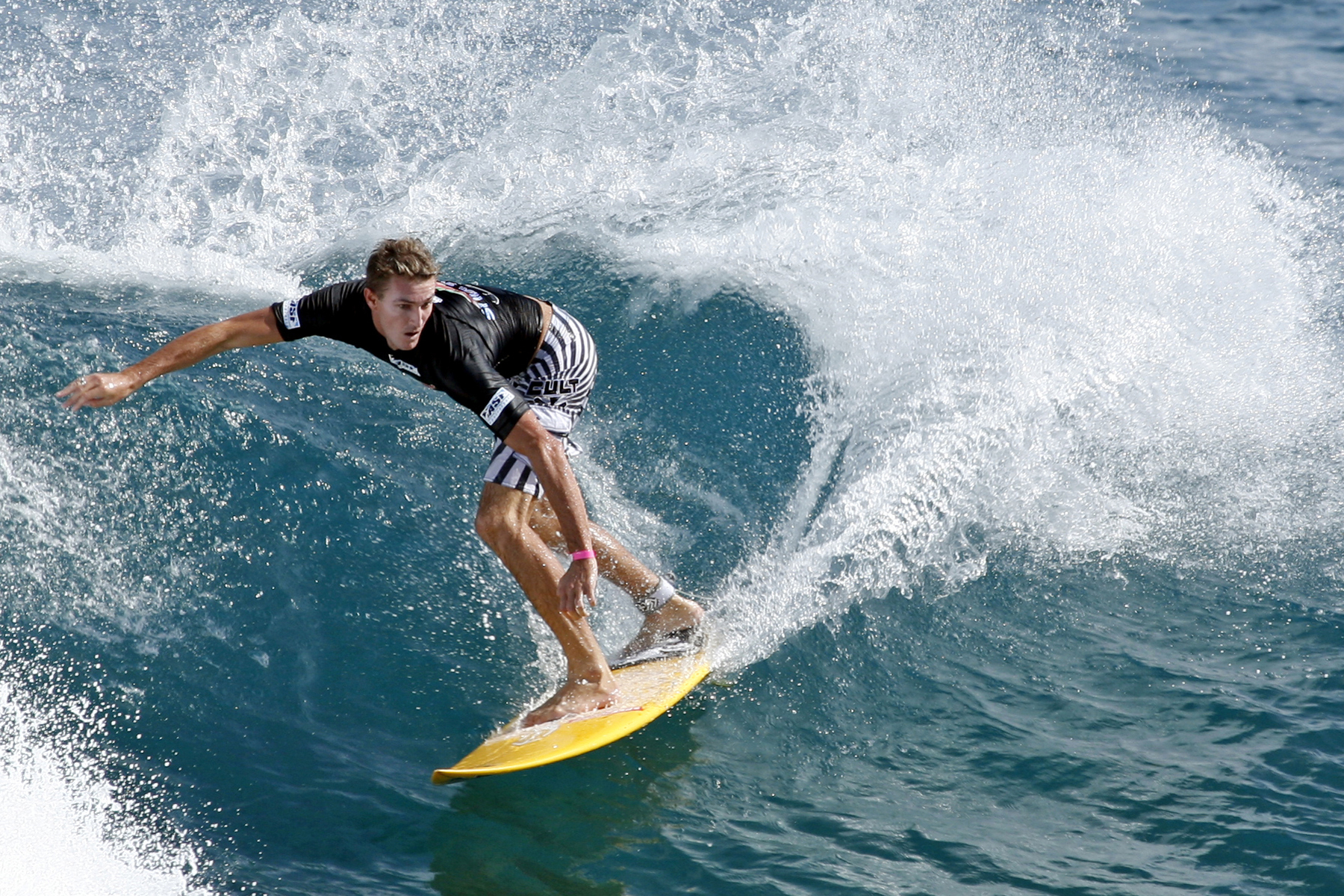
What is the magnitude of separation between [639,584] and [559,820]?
4.11 feet

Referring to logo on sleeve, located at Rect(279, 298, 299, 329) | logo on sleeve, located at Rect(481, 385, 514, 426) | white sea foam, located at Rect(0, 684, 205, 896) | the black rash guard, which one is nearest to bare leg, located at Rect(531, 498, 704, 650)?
the black rash guard

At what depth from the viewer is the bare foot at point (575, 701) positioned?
14.2ft

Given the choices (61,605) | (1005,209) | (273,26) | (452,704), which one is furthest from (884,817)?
(273,26)

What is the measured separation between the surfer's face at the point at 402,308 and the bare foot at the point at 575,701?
1506 millimetres

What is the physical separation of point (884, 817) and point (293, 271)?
21.0 feet

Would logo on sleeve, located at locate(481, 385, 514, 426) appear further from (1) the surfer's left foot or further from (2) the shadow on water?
(1) the surfer's left foot

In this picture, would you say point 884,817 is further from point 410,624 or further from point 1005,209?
point 1005,209

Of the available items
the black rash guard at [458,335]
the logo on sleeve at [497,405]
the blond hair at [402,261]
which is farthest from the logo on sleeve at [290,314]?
the logo on sleeve at [497,405]

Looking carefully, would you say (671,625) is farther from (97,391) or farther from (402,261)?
(97,391)

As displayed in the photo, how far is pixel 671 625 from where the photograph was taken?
494 cm

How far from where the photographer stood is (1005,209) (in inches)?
335

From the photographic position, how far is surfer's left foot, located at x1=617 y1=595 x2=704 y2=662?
493 cm

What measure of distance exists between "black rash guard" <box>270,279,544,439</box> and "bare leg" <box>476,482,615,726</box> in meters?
0.42

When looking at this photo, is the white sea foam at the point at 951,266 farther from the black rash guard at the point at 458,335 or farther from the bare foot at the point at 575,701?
the black rash guard at the point at 458,335
